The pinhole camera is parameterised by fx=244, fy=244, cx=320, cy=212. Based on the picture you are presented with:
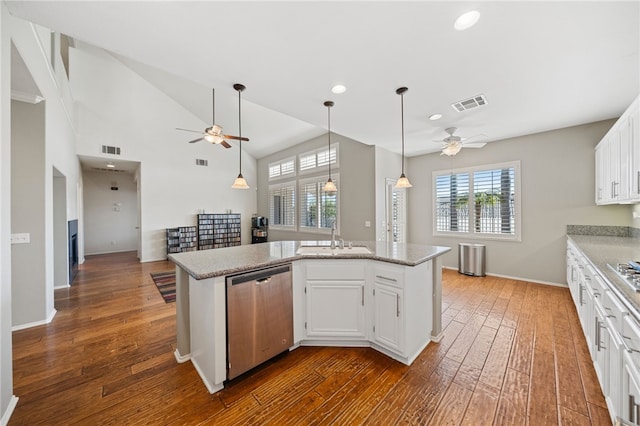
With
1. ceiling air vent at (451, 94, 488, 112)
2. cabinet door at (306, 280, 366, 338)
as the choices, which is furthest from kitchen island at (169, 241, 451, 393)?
ceiling air vent at (451, 94, 488, 112)

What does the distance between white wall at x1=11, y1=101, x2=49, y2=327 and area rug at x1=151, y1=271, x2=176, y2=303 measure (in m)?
1.29

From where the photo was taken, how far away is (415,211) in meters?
5.97

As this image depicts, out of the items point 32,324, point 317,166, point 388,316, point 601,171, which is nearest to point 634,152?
point 601,171

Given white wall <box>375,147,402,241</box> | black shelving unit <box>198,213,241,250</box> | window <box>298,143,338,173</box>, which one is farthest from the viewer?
black shelving unit <box>198,213,241,250</box>

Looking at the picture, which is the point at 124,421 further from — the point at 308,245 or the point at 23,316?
the point at 23,316

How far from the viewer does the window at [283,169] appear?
7.24 metres

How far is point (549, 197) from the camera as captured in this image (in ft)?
13.8

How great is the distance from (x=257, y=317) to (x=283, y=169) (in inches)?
238

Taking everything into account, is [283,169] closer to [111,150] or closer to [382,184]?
[382,184]

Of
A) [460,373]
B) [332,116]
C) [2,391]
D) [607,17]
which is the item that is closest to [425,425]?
[460,373]

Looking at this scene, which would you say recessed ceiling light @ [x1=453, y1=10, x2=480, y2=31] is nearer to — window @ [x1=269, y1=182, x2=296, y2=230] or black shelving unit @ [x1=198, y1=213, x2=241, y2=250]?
window @ [x1=269, y1=182, x2=296, y2=230]

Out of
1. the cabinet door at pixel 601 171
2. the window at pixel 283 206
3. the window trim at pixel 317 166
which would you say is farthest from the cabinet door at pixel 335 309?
the window at pixel 283 206

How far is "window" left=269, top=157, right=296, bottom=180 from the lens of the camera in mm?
7242

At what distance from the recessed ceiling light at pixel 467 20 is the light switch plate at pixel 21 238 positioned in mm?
4910
